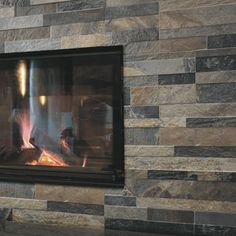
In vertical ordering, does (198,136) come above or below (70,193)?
above

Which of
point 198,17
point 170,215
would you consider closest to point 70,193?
point 170,215

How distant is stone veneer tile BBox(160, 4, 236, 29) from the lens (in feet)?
5.80

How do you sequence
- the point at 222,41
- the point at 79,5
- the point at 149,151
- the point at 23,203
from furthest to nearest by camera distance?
the point at 23,203, the point at 79,5, the point at 149,151, the point at 222,41

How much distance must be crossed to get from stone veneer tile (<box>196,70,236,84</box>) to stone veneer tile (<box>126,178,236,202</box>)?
1.49ft

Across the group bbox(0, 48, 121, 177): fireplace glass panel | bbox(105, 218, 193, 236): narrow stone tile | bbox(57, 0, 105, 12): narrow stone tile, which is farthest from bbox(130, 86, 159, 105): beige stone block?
bbox(105, 218, 193, 236): narrow stone tile

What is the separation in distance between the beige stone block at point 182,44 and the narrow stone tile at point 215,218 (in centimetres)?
75

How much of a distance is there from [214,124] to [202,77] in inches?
8.6

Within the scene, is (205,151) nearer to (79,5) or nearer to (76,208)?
(76,208)

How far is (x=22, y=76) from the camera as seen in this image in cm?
215

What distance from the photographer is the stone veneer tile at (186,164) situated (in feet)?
5.78

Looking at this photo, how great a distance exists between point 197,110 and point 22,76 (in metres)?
0.96

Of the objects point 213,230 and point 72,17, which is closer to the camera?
point 213,230

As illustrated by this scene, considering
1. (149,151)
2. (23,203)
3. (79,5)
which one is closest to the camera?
(149,151)

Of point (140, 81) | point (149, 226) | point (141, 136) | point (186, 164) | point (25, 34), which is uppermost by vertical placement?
point (25, 34)
